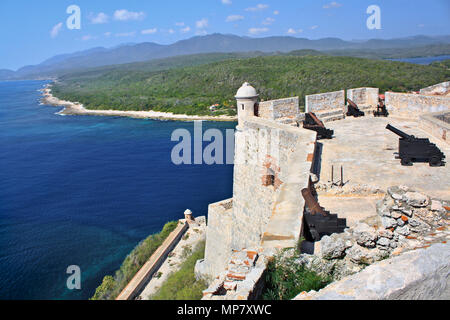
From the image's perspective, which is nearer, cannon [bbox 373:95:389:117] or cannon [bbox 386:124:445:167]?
cannon [bbox 386:124:445:167]

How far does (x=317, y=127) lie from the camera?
33.3 ft

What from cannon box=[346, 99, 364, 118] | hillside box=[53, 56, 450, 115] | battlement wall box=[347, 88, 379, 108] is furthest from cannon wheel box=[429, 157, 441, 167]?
hillside box=[53, 56, 450, 115]

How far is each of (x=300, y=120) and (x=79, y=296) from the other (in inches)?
467

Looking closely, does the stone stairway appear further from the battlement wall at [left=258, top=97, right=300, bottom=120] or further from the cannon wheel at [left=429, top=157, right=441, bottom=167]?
the battlement wall at [left=258, top=97, right=300, bottom=120]

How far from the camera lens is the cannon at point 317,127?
33.0 ft

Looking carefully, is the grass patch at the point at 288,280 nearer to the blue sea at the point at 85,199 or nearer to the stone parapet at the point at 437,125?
the stone parapet at the point at 437,125

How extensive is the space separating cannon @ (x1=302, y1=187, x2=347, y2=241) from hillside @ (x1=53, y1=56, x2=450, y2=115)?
34845 millimetres

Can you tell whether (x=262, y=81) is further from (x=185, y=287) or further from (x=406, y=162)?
(x=406, y=162)

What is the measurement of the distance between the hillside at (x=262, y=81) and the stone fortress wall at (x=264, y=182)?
26387mm

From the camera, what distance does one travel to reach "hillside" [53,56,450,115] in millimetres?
44250

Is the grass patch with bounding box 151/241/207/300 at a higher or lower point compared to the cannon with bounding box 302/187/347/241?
lower

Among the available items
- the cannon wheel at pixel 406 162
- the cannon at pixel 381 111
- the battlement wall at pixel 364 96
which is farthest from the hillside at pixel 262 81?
the cannon wheel at pixel 406 162

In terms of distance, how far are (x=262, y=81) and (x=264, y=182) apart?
183ft
